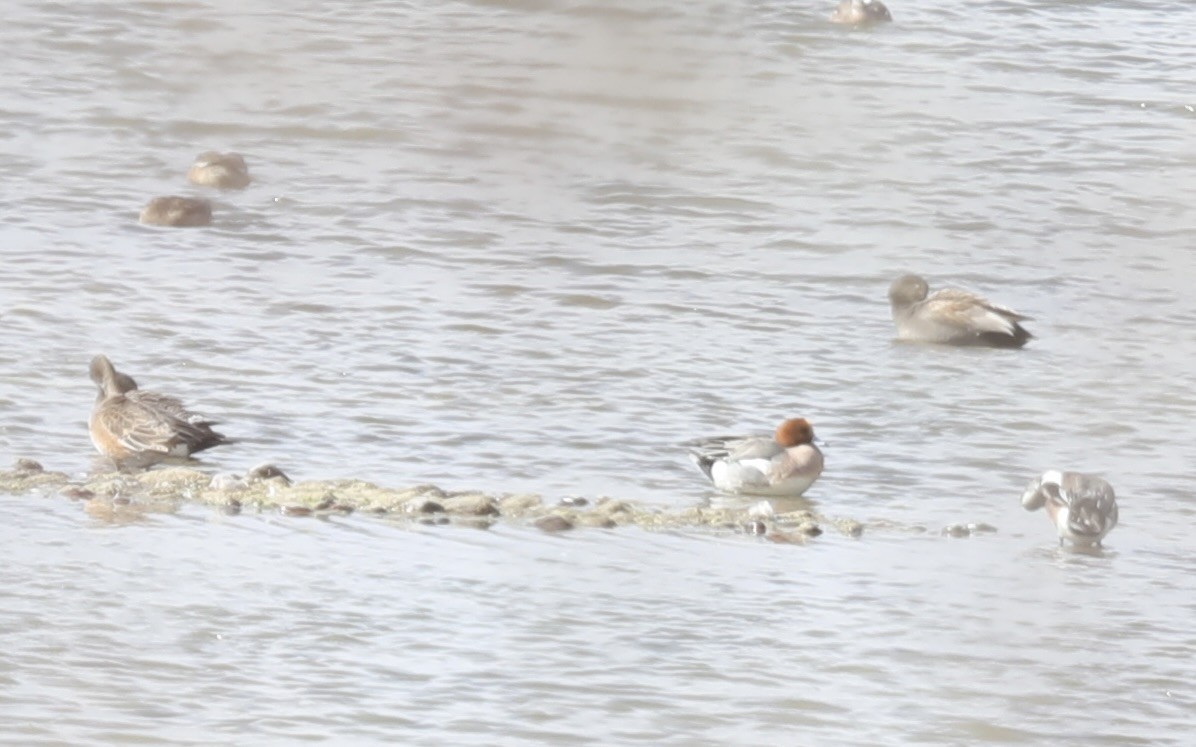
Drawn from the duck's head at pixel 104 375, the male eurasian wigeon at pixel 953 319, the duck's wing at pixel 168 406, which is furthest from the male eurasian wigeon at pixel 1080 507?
the duck's head at pixel 104 375

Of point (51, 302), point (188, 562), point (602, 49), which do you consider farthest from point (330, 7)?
point (51, 302)

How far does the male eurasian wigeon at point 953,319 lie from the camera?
33.3 ft

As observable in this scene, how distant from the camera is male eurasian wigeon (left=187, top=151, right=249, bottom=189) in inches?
455

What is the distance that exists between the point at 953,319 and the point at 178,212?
3847 millimetres

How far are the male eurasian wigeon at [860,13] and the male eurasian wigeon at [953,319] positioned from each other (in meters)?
5.47

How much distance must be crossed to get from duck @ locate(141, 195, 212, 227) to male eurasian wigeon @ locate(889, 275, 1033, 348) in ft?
11.2

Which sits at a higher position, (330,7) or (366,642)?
(330,7)

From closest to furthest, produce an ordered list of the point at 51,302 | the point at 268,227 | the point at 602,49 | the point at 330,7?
1. the point at 602,49
2. the point at 330,7
3. the point at 51,302
4. the point at 268,227

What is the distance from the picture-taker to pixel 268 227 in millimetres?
11469

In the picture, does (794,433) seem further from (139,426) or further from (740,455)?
(139,426)

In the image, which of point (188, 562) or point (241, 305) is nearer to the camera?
point (188, 562)

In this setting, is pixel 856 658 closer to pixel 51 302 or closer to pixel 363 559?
pixel 363 559

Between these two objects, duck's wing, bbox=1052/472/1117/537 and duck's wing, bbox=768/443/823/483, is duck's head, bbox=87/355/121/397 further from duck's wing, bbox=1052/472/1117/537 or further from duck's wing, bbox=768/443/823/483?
duck's wing, bbox=1052/472/1117/537

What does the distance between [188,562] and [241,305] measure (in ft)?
13.1
